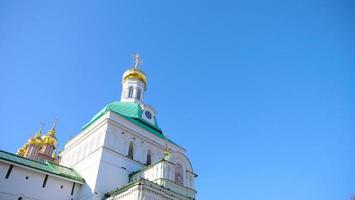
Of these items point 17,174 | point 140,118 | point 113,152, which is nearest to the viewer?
point 17,174

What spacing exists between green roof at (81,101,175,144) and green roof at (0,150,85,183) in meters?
5.61

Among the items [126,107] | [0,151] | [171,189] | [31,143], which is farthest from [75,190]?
[31,143]

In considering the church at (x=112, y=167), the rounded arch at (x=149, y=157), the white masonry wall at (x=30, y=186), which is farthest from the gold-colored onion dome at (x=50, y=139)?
the white masonry wall at (x=30, y=186)

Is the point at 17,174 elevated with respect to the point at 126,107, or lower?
lower

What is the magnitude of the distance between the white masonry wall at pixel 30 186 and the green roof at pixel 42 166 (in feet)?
1.02

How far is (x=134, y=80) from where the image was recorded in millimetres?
34531

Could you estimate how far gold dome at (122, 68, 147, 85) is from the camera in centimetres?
3484

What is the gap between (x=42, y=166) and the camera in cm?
2180

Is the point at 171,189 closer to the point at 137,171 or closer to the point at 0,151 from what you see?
the point at 137,171

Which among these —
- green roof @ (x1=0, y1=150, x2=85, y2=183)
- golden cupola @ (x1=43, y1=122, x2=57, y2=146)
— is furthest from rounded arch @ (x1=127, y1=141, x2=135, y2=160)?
golden cupola @ (x1=43, y1=122, x2=57, y2=146)

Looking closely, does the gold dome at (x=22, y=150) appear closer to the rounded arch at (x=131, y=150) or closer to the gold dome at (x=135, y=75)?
the gold dome at (x=135, y=75)

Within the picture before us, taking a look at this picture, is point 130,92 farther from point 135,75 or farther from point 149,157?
point 149,157

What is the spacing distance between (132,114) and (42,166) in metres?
9.64

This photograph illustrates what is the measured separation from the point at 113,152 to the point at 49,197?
571 centimetres
